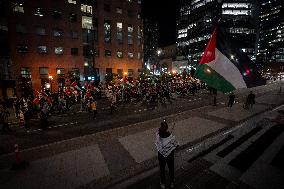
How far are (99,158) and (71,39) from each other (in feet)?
114

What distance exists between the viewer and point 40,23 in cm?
3597

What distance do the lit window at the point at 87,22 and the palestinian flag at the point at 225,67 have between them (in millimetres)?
38716

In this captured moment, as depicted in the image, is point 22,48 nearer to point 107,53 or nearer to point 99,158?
point 107,53

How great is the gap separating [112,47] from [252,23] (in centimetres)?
9021

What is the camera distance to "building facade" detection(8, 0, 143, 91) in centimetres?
A: 3447

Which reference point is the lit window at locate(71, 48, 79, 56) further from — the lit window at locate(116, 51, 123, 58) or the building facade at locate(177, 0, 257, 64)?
the building facade at locate(177, 0, 257, 64)

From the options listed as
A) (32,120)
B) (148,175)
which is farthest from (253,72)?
(32,120)

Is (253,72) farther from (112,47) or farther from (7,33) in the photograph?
(112,47)

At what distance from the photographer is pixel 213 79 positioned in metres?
7.41

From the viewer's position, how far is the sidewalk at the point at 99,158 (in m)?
7.51

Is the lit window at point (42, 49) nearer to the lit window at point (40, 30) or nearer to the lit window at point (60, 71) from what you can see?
the lit window at point (40, 30)

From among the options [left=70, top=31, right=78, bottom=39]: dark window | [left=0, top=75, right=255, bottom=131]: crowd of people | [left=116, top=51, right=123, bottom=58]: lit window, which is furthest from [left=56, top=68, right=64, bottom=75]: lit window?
[left=116, top=51, right=123, bottom=58]: lit window

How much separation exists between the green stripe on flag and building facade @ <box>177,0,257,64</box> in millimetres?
101261

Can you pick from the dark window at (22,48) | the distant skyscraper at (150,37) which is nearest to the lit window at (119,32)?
the dark window at (22,48)
